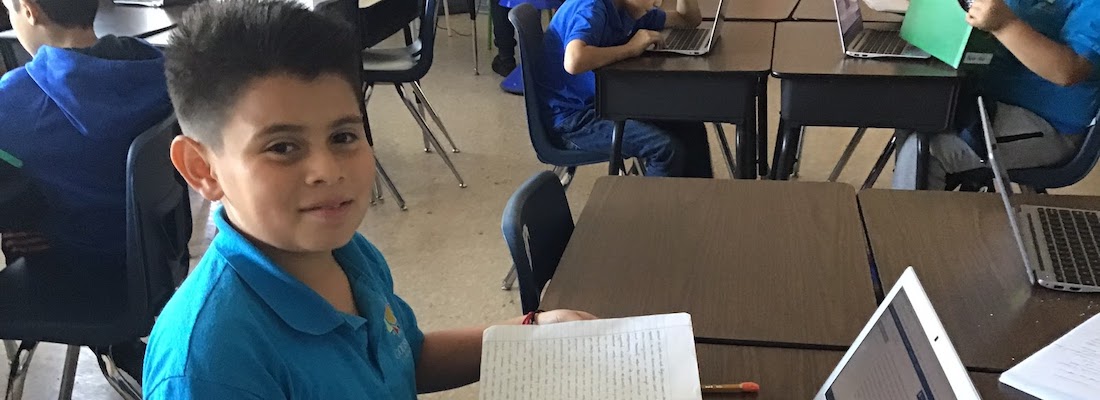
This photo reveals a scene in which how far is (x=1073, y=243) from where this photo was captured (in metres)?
1.19

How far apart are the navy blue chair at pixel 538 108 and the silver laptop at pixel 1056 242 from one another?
1169 millimetres

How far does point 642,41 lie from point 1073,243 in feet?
3.80

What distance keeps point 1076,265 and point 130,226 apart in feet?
4.82

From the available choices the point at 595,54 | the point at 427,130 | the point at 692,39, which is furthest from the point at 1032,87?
the point at 427,130

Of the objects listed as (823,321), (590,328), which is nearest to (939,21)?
(823,321)

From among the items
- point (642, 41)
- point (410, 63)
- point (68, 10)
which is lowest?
point (410, 63)

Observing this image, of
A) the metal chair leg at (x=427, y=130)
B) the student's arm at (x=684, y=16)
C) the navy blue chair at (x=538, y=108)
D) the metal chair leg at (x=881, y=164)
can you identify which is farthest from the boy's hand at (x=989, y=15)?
the metal chair leg at (x=427, y=130)

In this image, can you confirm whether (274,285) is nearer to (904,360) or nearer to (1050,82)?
(904,360)

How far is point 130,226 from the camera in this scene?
1.41m

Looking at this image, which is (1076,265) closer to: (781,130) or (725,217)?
(725,217)

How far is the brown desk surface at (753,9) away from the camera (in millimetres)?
2575

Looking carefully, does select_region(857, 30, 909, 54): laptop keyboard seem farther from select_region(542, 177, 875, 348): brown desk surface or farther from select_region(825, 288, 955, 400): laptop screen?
select_region(825, 288, 955, 400): laptop screen

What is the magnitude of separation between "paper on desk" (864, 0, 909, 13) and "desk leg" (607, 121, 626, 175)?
92 cm

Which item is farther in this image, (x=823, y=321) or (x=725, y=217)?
(x=725, y=217)
